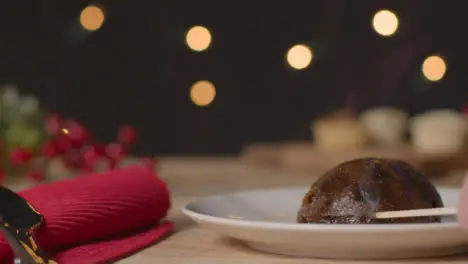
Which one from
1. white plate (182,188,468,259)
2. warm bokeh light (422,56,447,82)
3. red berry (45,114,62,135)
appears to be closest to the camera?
white plate (182,188,468,259)

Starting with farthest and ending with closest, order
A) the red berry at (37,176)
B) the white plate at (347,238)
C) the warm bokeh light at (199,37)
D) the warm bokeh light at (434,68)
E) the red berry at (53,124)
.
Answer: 1. the warm bokeh light at (199,37)
2. the warm bokeh light at (434,68)
3. the red berry at (53,124)
4. the red berry at (37,176)
5. the white plate at (347,238)

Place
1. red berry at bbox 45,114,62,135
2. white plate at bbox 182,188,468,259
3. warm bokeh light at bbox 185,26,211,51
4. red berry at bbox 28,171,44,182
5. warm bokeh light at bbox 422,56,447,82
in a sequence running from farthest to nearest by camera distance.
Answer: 1. warm bokeh light at bbox 185,26,211,51
2. warm bokeh light at bbox 422,56,447,82
3. red berry at bbox 45,114,62,135
4. red berry at bbox 28,171,44,182
5. white plate at bbox 182,188,468,259

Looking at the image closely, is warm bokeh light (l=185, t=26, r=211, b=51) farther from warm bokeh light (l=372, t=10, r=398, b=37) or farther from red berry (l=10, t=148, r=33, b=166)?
red berry (l=10, t=148, r=33, b=166)

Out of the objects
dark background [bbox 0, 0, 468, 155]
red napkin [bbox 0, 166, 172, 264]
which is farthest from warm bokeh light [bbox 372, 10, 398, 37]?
red napkin [bbox 0, 166, 172, 264]

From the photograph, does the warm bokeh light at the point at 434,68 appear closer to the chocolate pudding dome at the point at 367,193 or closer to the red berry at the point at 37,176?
the red berry at the point at 37,176

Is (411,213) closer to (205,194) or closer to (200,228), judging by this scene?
(200,228)

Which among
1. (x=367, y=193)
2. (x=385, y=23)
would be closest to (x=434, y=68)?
(x=385, y=23)

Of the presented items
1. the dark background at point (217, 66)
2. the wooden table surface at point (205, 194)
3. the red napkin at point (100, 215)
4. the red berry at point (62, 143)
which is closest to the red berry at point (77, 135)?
the red berry at point (62, 143)
